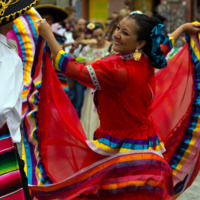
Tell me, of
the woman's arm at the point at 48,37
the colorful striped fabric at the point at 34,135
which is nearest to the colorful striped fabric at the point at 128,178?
the colorful striped fabric at the point at 34,135

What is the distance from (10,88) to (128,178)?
1215 millimetres

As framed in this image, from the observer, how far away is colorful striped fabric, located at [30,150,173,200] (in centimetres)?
316

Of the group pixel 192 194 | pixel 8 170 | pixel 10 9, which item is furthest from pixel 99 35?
pixel 8 170

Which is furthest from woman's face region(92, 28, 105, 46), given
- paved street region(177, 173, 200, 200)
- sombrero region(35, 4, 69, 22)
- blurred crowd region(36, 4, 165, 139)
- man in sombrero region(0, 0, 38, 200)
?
man in sombrero region(0, 0, 38, 200)

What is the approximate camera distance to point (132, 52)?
3180 mm

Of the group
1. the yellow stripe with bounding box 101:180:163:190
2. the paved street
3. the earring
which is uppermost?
the earring

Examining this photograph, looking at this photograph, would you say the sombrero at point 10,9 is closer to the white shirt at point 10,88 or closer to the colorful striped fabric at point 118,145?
the white shirt at point 10,88

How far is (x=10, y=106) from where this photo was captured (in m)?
2.24

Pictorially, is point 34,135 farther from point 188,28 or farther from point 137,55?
point 188,28

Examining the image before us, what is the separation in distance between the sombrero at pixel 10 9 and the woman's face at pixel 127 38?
0.88 m

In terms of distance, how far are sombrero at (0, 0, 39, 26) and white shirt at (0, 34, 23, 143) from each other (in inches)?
5.0

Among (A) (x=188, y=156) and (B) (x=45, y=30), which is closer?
(B) (x=45, y=30)

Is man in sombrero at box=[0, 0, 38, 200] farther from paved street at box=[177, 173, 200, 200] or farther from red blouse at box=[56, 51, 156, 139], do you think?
paved street at box=[177, 173, 200, 200]

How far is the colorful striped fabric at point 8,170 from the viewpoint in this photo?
2.34m
